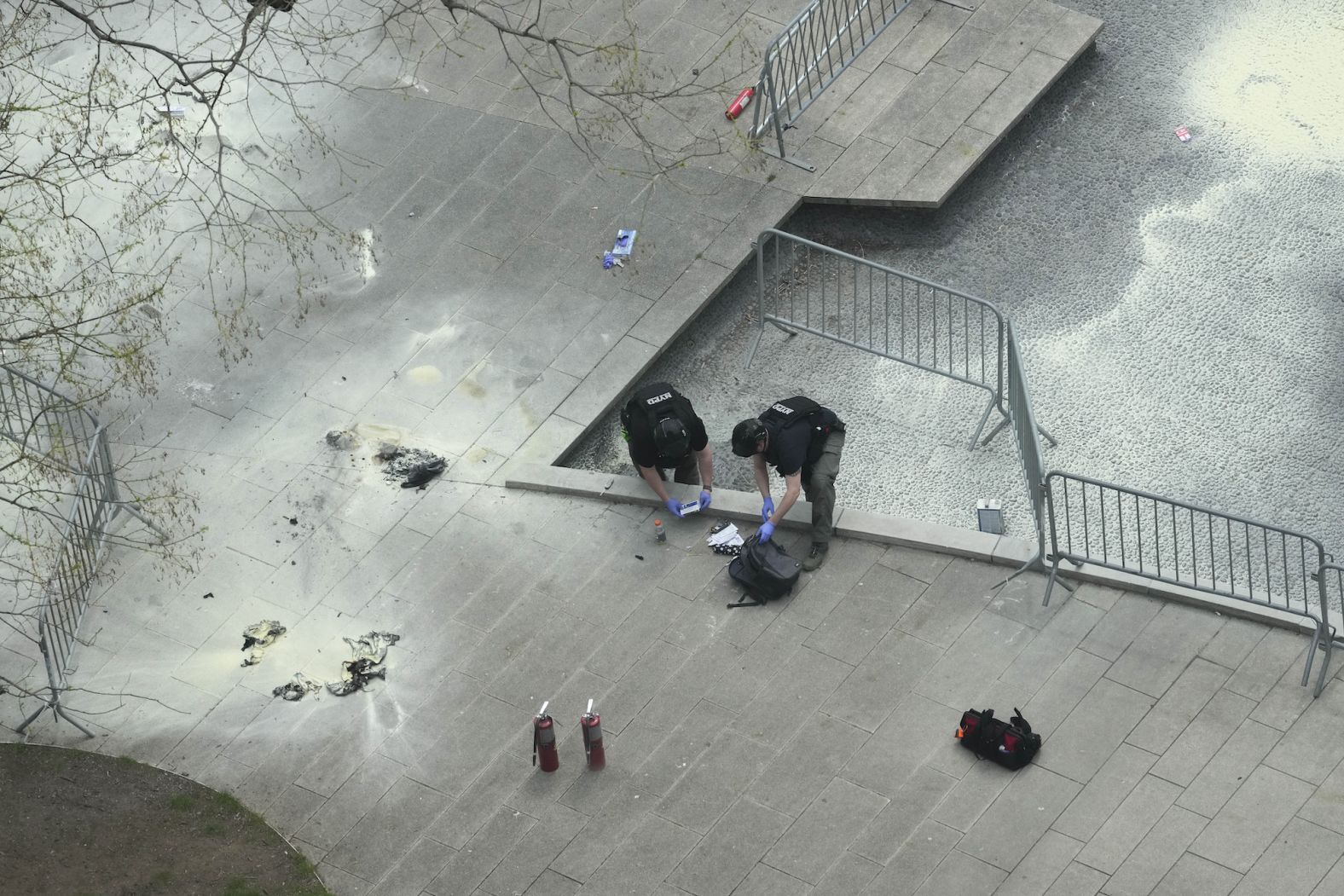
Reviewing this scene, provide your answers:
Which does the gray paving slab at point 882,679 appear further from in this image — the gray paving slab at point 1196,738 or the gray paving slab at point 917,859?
the gray paving slab at point 1196,738

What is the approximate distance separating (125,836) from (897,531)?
5.67 m

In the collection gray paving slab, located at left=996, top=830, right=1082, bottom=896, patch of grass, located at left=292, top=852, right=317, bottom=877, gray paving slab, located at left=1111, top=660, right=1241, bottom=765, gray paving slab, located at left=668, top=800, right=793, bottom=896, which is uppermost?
patch of grass, located at left=292, top=852, right=317, bottom=877

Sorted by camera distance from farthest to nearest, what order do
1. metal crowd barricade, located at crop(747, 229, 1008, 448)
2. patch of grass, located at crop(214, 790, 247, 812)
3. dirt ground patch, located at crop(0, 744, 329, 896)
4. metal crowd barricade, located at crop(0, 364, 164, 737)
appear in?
metal crowd barricade, located at crop(747, 229, 1008, 448) < metal crowd barricade, located at crop(0, 364, 164, 737) < patch of grass, located at crop(214, 790, 247, 812) < dirt ground patch, located at crop(0, 744, 329, 896)

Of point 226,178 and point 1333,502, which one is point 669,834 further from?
point 226,178

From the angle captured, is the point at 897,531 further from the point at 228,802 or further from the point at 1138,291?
the point at 228,802

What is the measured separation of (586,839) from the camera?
11141 mm

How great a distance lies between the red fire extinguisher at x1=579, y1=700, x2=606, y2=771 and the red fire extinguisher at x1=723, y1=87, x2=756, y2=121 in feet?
21.1

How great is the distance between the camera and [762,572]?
12.2m

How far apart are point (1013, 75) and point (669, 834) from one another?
8.20 m

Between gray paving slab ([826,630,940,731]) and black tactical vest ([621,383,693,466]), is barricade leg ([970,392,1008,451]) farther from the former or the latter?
black tactical vest ([621,383,693,466])

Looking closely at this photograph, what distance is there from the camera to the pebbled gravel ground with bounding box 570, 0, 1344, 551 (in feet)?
43.5

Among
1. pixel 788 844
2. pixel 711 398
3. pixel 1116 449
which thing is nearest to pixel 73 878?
pixel 788 844

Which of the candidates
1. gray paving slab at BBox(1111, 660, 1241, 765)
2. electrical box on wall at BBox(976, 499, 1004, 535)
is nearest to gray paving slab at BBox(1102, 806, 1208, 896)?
gray paving slab at BBox(1111, 660, 1241, 765)

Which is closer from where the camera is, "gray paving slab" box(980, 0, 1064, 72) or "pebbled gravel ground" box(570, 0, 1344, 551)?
"pebbled gravel ground" box(570, 0, 1344, 551)
